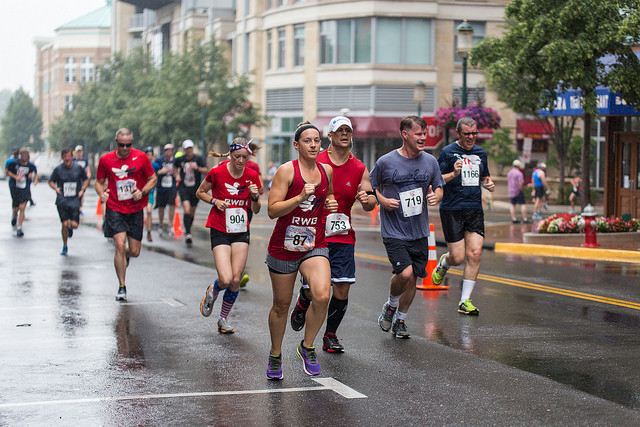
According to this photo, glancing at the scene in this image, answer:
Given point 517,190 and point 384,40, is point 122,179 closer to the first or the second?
point 517,190

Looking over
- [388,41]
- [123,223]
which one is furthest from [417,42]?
[123,223]

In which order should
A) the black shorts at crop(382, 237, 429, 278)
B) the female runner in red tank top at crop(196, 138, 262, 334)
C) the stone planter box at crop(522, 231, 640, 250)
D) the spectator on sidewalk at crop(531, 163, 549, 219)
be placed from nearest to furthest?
the black shorts at crop(382, 237, 429, 278) < the female runner in red tank top at crop(196, 138, 262, 334) < the stone planter box at crop(522, 231, 640, 250) < the spectator on sidewalk at crop(531, 163, 549, 219)

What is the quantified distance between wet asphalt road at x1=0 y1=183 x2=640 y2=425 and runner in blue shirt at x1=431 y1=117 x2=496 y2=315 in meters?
0.55

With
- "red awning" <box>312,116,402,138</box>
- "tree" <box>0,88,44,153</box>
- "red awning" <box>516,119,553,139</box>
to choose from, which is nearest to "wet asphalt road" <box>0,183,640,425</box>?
"red awning" <box>312,116,402,138</box>

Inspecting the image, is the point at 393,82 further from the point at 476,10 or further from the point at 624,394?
the point at 624,394

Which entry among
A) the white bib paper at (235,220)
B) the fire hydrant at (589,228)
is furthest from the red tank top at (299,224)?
the fire hydrant at (589,228)

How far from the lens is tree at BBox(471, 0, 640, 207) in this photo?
1923cm

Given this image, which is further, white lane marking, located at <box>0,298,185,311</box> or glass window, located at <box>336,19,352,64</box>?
glass window, located at <box>336,19,352,64</box>

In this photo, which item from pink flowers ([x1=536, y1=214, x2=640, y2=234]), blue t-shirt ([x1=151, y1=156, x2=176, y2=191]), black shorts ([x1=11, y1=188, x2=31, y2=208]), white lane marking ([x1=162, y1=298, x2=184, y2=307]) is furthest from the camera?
black shorts ([x1=11, y1=188, x2=31, y2=208])

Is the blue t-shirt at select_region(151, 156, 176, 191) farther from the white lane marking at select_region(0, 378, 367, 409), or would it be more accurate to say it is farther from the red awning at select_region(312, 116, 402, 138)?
the red awning at select_region(312, 116, 402, 138)

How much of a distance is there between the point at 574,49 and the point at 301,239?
44.8ft

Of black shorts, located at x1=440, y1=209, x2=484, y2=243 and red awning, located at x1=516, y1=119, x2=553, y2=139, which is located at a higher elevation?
red awning, located at x1=516, y1=119, x2=553, y2=139

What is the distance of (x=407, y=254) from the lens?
874 centimetres

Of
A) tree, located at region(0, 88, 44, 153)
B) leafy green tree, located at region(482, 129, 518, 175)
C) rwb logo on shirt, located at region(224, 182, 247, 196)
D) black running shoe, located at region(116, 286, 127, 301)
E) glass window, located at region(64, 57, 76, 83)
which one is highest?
glass window, located at region(64, 57, 76, 83)
